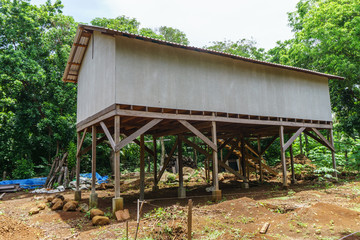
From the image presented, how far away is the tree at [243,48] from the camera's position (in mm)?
34156

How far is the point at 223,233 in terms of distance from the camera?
6648mm

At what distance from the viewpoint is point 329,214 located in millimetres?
7734

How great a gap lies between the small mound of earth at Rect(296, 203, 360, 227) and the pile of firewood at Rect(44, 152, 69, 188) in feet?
49.6

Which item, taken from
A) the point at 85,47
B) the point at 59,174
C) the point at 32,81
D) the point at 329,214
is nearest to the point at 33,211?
the point at 85,47

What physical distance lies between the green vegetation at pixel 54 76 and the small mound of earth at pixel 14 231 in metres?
12.1

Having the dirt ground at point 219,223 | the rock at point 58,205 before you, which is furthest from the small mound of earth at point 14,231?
the rock at point 58,205

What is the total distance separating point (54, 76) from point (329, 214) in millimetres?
19194

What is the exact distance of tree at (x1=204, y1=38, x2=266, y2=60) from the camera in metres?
34.2

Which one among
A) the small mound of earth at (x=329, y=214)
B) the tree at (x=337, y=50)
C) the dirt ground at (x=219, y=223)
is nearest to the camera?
the dirt ground at (x=219, y=223)

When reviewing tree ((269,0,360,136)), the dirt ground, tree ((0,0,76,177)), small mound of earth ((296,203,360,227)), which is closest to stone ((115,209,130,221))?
the dirt ground

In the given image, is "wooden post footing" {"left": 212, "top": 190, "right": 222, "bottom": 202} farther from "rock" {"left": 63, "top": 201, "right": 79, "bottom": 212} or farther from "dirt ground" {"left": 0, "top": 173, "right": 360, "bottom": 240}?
"rock" {"left": 63, "top": 201, "right": 79, "bottom": 212}

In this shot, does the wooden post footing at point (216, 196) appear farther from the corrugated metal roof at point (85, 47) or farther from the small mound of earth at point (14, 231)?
the small mound of earth at point (14, 231)

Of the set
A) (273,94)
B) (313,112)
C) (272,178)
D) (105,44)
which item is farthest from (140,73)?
(272,178)

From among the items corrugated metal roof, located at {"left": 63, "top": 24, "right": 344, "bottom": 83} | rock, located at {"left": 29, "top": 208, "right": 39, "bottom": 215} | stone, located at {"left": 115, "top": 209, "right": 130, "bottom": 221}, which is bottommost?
rock, located at {"left": 29, "top": 208, "right": 39, "bottom": 215}
